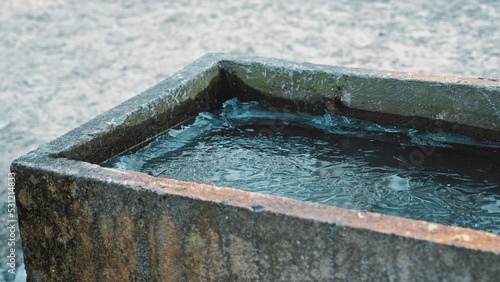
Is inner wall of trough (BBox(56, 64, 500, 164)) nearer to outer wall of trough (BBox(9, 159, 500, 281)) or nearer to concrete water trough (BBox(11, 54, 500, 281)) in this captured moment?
concrete water trough (BBox(11, 54, 500, 281))

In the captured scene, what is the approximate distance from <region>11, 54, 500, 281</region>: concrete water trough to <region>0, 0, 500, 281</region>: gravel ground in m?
1.84

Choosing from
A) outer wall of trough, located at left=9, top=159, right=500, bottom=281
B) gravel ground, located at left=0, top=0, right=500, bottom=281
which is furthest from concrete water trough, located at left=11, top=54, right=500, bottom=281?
gravel ground, located at left=0, top=0, right=500, bottom=281

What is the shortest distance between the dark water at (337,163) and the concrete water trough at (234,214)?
62mm

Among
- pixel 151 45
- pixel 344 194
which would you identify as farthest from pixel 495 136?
pixel 151 45

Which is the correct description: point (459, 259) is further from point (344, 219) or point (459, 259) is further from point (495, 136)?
point (495, 136)

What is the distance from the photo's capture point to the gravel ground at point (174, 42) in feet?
16.9

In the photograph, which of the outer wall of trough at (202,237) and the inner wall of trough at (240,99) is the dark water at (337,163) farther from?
the outer wall of trough at (202,237)

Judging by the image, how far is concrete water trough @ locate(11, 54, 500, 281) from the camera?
1.88 metres

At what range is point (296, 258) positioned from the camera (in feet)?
6.57

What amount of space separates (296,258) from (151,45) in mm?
4363

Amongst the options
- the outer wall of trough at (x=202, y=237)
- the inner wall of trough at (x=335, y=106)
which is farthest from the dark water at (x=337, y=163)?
the outer wall of trough at (x=202, y=237)

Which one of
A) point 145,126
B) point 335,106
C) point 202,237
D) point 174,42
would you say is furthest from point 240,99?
point 174,42

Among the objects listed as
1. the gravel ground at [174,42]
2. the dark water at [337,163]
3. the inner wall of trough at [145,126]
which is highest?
the inner wall of trough at [145,126]

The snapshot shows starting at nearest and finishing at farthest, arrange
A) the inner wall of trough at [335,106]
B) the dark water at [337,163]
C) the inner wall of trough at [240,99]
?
the dark water at [337,163] < the inner wall of trough at [240,99] < the inner wall of trough at [335,106]
